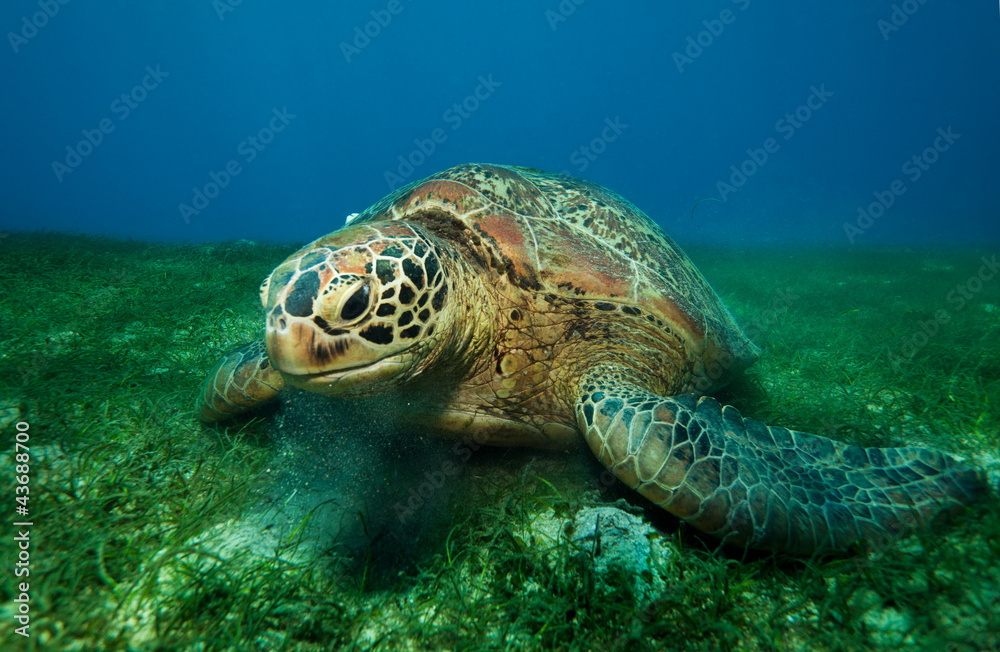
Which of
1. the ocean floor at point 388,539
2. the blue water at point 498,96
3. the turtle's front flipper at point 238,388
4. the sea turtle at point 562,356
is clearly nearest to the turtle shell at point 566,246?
the sea turtle at point 562,356

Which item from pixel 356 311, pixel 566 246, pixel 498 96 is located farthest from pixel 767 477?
pixel 498 96

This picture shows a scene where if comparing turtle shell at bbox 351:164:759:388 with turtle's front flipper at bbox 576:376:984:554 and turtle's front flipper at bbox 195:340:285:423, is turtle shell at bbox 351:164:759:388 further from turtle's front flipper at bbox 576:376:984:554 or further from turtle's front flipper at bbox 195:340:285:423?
turtle's front flipper at bbox 195:340:285:423

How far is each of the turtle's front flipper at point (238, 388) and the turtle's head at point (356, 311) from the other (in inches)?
29.9

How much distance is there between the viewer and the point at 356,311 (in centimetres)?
167

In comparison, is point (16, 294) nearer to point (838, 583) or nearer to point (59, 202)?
point (838, 583)

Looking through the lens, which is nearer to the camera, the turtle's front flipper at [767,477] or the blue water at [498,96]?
the turtle's front flipper at [767,477]

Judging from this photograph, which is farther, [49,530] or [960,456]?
[960,456]

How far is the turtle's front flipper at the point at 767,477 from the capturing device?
5.32ft

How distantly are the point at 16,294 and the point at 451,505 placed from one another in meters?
5.54

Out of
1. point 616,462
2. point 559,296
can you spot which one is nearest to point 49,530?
point 616,462

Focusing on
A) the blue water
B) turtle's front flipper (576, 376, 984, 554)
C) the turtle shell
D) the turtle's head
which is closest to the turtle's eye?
the turtle's head

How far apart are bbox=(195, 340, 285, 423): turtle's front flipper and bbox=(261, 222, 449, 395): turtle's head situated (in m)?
0.76

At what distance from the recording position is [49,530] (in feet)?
4.74

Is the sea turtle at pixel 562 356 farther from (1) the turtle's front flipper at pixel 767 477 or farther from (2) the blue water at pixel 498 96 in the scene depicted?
(2) the blue water at pixel 498 96
